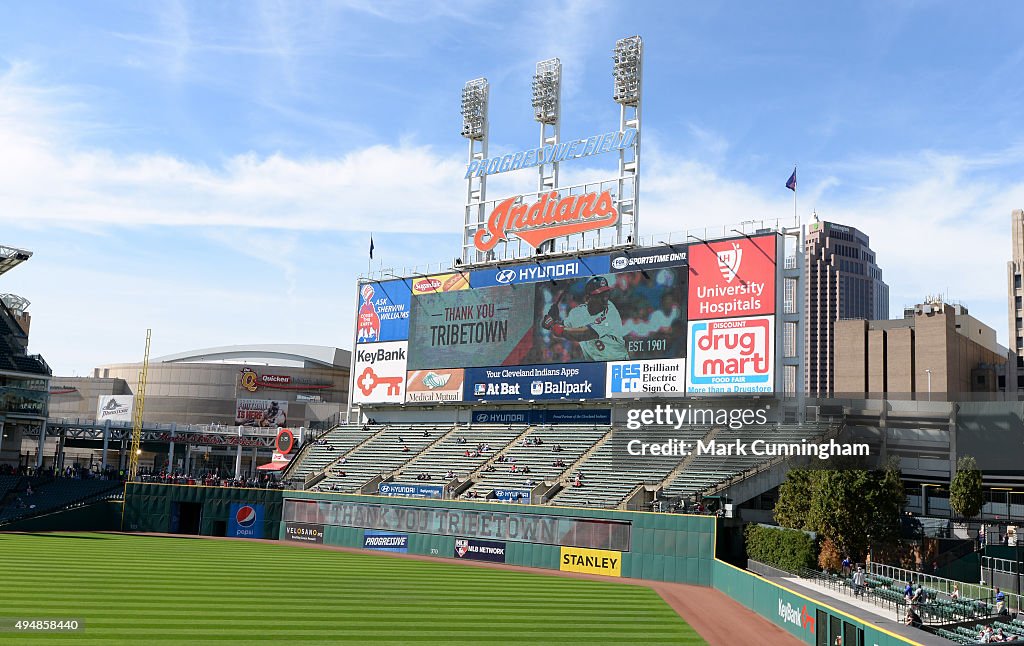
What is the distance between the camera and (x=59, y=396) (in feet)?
337

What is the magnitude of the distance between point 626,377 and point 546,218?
36.1 feet

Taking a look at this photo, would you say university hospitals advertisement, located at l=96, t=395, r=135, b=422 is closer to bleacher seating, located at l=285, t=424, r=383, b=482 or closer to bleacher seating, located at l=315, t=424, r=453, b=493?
bleacher seating, located at l=285, t=424, r=383, b=482

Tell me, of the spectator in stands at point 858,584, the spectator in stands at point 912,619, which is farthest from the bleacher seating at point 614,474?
the spectator in stands at point 912,619

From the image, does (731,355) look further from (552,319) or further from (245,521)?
(245,521)

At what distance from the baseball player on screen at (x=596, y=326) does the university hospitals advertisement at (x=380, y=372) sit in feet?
38.8

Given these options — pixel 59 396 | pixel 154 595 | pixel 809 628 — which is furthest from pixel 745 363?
pixel 59 396

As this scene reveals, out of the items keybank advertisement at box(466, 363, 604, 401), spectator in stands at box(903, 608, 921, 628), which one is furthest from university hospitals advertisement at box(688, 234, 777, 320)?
spectator in stands at box(903, 608, 921, 628)

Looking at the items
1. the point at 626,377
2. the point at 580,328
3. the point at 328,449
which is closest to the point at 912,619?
the point at 626,377

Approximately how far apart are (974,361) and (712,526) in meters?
77.5

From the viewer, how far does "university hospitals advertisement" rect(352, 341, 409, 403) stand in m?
59.7

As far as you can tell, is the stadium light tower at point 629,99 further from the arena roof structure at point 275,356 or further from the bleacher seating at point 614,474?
the arena roof structure at point 275,356

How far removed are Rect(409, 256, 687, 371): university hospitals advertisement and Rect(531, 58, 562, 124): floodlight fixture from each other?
32.5 ft

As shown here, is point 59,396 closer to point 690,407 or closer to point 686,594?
point 690,407

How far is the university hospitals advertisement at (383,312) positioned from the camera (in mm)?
60188
